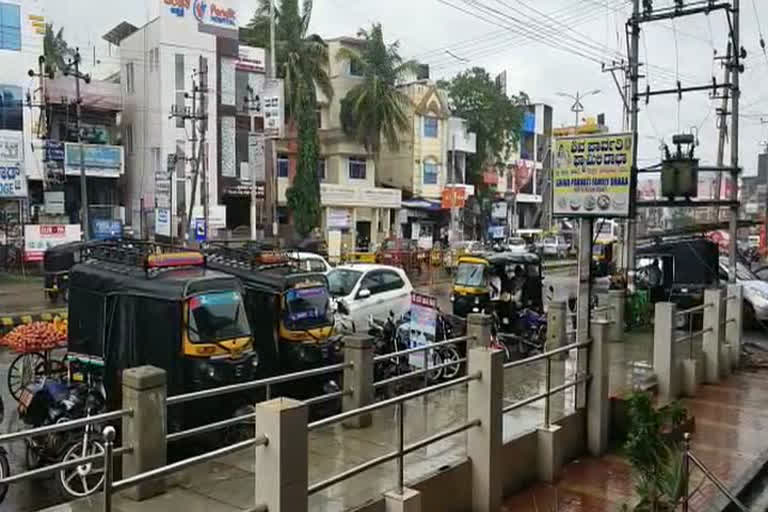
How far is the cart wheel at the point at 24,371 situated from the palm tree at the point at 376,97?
3028 centimetres

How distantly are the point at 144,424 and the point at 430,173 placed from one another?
41956mm

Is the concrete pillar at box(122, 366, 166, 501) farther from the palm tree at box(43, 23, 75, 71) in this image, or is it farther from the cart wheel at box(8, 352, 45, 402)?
the palm tree at box(43, 23, 75, 71)

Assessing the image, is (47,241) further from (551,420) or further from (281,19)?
(551,420)

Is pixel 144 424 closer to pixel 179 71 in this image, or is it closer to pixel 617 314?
pixel 617 314

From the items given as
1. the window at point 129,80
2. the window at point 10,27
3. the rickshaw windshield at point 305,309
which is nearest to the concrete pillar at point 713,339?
the rickshaw windshield at point 305,309

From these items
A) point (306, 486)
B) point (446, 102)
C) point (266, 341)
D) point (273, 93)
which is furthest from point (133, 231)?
point (306, 486)

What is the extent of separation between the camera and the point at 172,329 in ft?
26.7

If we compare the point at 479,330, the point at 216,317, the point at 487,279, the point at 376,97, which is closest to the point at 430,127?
the point at 376,97

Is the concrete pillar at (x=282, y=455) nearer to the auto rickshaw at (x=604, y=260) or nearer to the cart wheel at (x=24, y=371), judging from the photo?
the cart wheel at (x=24, y=371)

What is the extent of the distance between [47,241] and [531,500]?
2664 centimetres

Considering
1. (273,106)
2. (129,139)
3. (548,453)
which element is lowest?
(548,453)

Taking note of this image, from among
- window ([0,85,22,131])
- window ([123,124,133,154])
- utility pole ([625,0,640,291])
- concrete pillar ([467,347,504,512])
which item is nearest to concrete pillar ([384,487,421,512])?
concrete pillar ([467,347,504,512])

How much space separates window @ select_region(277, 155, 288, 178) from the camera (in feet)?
129

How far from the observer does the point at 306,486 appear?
4.58 metres
